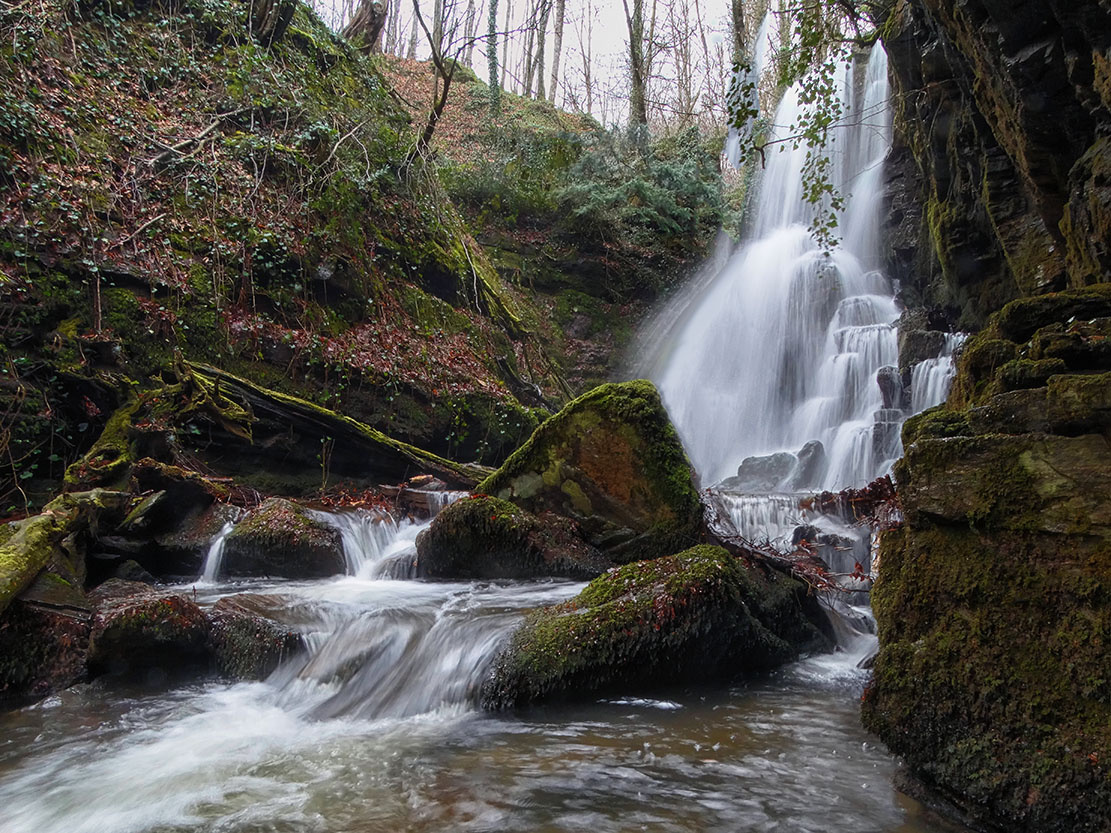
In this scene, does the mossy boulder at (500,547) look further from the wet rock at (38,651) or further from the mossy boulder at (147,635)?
the wet rock at (38,651)

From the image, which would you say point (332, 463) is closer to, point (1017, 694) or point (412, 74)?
point (1017, 694)

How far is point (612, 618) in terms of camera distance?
14.7 ft

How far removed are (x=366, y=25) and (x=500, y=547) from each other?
48.8ft

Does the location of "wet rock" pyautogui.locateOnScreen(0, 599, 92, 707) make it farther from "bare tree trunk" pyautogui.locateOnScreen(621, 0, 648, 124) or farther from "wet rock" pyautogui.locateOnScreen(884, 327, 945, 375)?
"bare tree trunk" pyautogui.locateOnScreen(621, 0, 648, 124)

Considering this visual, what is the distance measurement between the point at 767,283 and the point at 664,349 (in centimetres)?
312

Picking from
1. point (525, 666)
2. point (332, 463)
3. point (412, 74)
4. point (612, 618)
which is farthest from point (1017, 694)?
point (412, 74)

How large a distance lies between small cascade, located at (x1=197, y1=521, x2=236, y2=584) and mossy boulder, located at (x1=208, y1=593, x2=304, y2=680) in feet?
5.52

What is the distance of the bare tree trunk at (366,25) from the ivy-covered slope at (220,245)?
1624 mm

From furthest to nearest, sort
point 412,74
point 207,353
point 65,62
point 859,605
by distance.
Result: point 412,74
point 65,62
point 207,353
point 859,605

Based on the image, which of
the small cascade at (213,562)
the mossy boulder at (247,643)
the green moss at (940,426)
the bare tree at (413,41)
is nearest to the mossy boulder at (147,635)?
the mossy boulder at (247,643)

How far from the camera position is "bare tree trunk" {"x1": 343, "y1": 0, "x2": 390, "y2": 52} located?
15.9 m

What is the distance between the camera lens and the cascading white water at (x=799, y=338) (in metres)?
13.0

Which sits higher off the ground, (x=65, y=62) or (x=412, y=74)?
(x=412, y=74)

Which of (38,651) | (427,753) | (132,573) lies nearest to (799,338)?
(132,573)
